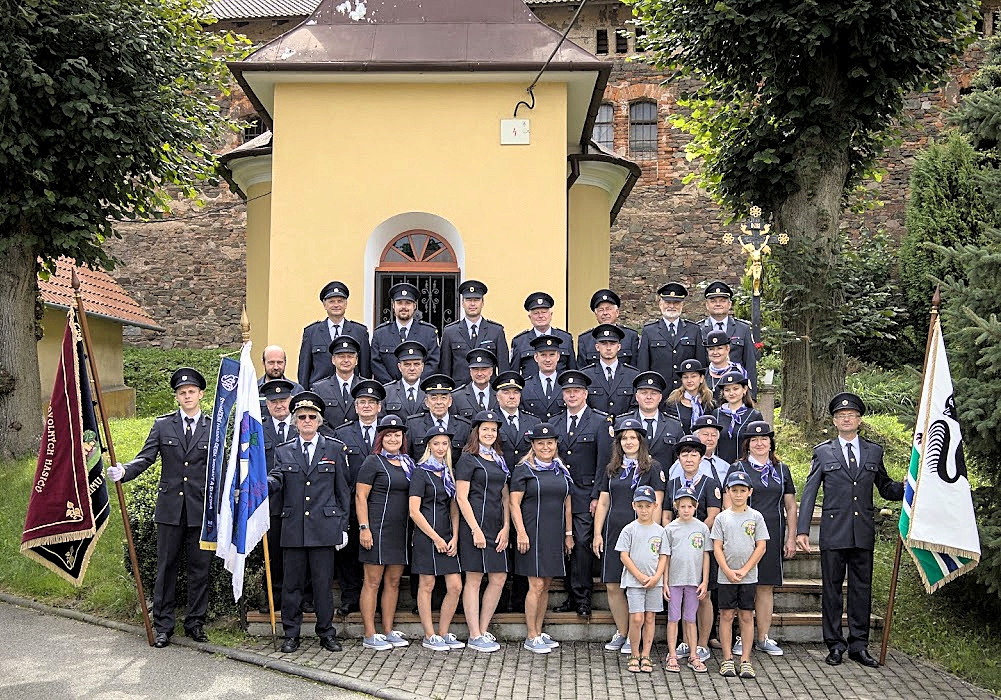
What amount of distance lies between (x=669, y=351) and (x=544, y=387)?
57.0 inches

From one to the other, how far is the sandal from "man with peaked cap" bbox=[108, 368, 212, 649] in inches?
152

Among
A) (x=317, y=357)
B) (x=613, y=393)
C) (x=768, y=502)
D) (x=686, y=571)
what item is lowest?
(x=686, y=571)

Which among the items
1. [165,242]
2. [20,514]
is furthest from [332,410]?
[165,242]

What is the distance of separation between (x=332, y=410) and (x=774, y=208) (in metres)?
8.90

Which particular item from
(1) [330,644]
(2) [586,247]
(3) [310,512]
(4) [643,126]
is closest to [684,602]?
(1) [330,644]

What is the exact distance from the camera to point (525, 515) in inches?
319

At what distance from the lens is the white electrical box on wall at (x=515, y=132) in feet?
41.0

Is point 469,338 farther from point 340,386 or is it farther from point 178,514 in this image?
point 178,514

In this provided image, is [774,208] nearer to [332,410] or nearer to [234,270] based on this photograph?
[332,410]

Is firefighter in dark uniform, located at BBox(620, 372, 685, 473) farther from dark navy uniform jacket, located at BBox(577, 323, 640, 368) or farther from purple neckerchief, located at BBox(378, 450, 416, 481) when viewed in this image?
purple neckerchief, located at BBox(378, 450, 416, 481)

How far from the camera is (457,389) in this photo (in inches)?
363

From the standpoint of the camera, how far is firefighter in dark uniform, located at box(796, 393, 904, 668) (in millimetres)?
7996

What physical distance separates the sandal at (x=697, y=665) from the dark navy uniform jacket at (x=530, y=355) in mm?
2906

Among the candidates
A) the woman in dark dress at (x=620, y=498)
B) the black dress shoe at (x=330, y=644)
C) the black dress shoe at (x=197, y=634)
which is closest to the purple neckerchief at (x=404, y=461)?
the black dress shoe at (x=330, y=644)
